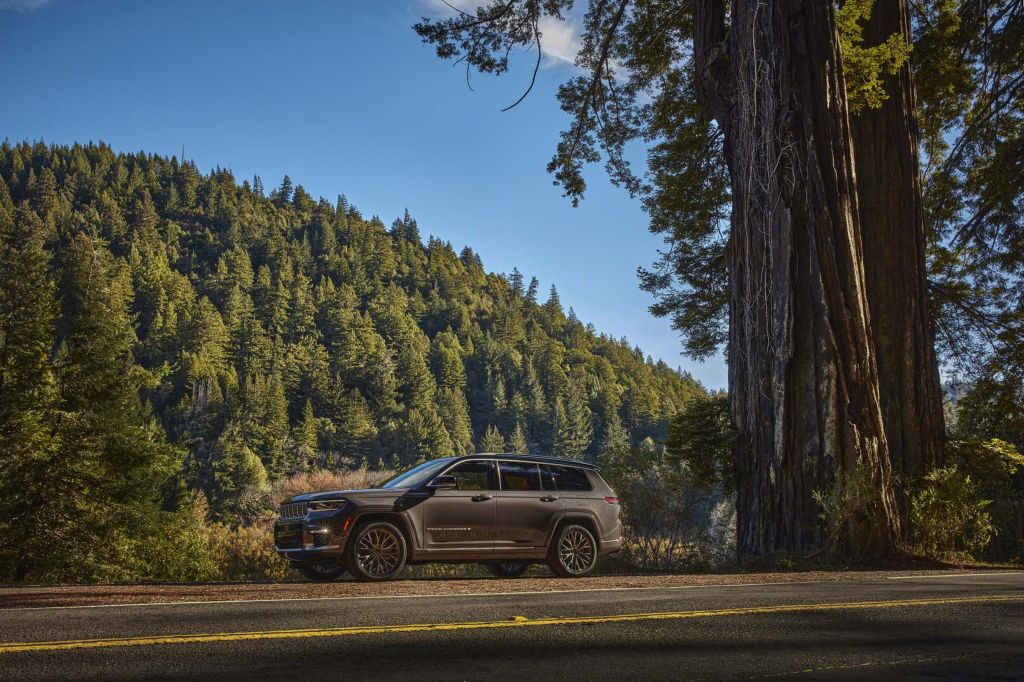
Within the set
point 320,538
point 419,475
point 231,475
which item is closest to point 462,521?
point 419,475

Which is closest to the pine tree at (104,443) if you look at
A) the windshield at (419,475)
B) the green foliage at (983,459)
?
the windshield at (419,475)

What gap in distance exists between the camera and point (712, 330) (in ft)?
88.5

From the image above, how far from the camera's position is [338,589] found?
870 centimetres

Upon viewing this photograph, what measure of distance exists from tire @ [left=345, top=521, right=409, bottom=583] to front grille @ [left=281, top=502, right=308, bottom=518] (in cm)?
76

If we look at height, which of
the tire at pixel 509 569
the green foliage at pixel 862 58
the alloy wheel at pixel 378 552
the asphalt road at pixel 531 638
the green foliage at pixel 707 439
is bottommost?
the tire at pixel 509 569

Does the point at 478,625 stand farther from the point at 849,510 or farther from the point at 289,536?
the point at 849,510

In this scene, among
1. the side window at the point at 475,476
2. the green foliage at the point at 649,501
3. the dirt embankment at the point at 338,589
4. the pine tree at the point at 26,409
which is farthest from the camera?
the green foliage at the point at 649,501

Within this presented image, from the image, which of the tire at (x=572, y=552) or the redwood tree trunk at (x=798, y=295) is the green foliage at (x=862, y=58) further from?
the tire at (x=572, y=552)

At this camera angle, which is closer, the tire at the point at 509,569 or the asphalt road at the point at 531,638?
the asphalt road at the point at 531,638

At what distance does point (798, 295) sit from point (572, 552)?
5.75m

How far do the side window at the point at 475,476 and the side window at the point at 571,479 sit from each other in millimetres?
1048

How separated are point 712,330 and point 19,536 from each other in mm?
19767

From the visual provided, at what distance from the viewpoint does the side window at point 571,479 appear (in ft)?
40.5

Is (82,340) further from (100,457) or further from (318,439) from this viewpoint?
(318,439)
